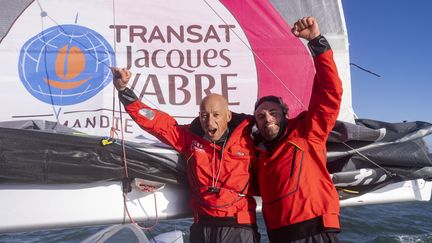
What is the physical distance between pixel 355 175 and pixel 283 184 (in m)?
0.60

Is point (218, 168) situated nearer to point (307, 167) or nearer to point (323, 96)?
point (307, 167)

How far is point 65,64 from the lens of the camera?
9.50 ft

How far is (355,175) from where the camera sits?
2295mm

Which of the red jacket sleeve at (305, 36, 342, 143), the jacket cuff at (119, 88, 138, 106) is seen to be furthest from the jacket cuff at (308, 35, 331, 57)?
the jacket cuff at (119, 88, 138, 106)

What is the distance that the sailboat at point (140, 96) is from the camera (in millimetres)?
2191

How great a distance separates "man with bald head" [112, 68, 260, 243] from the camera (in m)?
2.02

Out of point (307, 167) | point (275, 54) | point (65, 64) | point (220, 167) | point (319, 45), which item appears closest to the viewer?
point (319, 45)

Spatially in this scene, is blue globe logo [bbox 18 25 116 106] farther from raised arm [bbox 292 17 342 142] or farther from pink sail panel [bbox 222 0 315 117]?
raised arm [bbox 292 17 342 142]

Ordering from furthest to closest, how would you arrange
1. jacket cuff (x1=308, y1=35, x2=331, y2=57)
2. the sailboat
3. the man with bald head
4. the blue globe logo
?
the blue globe logo < the sailboat < the man with bald head < jacket cuff (x1=308, y1=35, x2=331, y2=57)

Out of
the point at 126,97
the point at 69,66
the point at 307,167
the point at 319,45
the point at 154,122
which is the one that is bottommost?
the point at 307,167

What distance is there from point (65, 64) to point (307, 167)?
1.92m

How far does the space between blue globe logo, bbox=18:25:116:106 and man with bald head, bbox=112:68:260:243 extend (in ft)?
2.58

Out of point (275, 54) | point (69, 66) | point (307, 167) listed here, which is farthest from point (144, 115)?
point (275, 54)

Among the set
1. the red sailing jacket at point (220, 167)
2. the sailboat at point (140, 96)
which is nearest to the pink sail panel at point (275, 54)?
the sailboat at point (140, 96)
